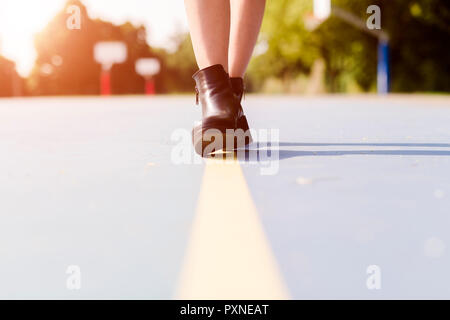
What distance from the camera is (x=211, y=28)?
10.7 ft

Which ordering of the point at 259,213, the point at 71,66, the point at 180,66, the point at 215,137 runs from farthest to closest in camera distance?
the point at 180,66 → the point at 71,66 → the point at 215,137 → the point at 259,213

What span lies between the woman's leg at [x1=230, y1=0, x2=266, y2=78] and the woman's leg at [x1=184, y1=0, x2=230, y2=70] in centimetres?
29

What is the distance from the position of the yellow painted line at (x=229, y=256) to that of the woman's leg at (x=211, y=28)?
1198mm

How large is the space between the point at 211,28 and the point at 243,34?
0.40m

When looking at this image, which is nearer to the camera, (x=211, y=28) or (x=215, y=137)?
(x=215, y=137)

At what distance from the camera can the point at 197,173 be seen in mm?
2734

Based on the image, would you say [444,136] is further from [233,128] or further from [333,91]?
[333,91]

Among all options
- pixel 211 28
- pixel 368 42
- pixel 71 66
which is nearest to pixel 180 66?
pixel 71 66

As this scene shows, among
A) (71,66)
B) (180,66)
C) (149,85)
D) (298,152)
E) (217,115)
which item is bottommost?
(149,85)

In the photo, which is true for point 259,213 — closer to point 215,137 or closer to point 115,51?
point 215,137

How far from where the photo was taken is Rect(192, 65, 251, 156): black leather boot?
3.12 metres

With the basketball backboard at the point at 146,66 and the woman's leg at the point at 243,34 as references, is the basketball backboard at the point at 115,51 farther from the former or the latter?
the woman's leg at the point at 243,34

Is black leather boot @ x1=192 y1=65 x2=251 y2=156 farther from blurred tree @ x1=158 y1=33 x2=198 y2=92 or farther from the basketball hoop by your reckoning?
blurred tree @ x1=158 y1=33 x2=198 y2=92
